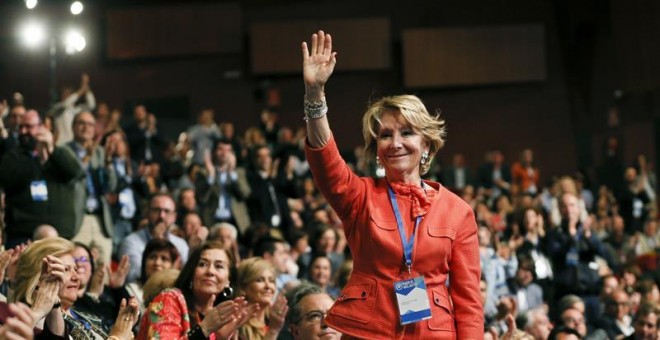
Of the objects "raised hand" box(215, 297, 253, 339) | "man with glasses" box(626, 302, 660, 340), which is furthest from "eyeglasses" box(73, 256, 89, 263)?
"man with glasses" box(626, 302, 660, 340)

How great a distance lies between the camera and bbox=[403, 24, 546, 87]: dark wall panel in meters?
15.9

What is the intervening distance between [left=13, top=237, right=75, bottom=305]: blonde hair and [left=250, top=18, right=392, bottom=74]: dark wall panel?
11.4 meters

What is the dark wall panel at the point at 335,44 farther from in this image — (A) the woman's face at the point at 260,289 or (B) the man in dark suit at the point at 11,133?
(A) the woman's face at the point at 260,289

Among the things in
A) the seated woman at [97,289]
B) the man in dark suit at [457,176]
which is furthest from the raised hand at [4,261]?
the man in dark suit at [457,176]

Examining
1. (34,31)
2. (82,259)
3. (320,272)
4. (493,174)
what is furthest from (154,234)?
(493,174)

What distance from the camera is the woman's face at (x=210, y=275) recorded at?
4586 mm

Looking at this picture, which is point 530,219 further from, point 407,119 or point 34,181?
point 407,119

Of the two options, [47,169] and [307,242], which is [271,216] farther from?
[47,169]

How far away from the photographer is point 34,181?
679 centimetres

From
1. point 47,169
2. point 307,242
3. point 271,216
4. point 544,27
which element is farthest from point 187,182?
point 544,27

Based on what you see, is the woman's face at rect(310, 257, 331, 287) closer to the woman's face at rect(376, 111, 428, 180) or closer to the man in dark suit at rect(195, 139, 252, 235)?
the man in dark suit at rect(195, 139, 252, 235)

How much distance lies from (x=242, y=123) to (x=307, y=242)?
7464 mm

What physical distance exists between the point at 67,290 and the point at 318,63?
179cm

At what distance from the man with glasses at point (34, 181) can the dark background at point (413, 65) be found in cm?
771
